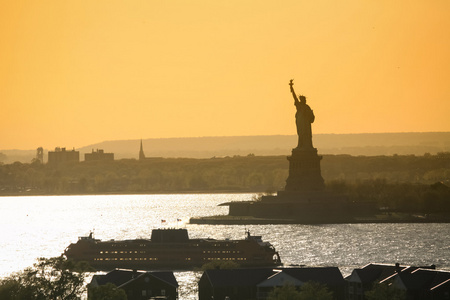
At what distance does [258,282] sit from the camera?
255 ft

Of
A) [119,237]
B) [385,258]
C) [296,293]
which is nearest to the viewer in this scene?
[296,293]

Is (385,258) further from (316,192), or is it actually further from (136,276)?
(316,192)

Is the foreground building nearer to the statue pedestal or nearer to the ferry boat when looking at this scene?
the ferry boat

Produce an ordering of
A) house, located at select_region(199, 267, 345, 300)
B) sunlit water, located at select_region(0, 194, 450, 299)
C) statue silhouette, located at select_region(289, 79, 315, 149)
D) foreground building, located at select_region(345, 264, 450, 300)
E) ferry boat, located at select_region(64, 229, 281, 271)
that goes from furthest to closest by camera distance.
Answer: statue silhouette, located at select_region(289, 79, 315, 149)
ferry boat, located at select_region(64, 229, 281, 271)
sunlit water, located at select_region(0, 194, 450, 299)
house, located at select_region(199, 267, 345, 300)
foreground building, located at select_region(345, 264, 450, 300)

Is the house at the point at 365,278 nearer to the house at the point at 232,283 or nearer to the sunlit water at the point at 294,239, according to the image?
the house at the point at 232,283

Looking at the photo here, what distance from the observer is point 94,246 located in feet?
383

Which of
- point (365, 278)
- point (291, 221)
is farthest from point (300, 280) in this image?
point (291, 221)

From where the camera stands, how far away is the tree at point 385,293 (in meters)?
71.2

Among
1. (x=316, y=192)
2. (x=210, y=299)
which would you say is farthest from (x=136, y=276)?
(x=316, y=192)

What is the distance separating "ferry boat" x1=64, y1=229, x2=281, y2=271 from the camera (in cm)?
11369

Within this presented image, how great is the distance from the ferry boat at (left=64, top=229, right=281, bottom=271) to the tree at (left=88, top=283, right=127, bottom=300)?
129 ft

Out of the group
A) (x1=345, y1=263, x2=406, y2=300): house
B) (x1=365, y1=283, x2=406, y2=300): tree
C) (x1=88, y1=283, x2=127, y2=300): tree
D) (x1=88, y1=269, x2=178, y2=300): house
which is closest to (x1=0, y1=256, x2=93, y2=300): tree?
(x1=88, y1=283, x2=127, y2=300): tree

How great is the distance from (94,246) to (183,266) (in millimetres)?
8519

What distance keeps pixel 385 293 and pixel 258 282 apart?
9.12 m
